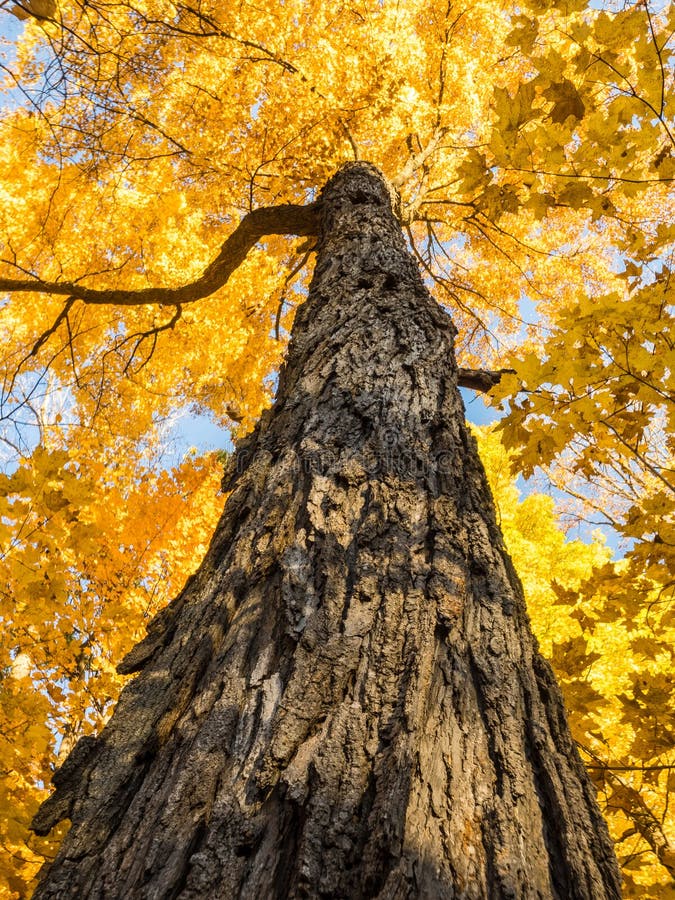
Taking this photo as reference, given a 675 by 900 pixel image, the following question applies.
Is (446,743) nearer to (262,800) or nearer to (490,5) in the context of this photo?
(262,800)

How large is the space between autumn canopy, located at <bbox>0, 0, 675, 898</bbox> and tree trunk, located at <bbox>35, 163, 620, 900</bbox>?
81 cm

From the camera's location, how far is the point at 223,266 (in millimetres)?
3959

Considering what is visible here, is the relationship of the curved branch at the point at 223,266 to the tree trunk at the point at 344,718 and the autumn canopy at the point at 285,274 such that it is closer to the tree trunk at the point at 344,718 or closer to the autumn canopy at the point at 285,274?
the autumn canopy at the point at 285,274

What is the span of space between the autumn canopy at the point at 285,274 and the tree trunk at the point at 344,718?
2.65 feet

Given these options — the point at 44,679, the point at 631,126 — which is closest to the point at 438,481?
the point at 631,126

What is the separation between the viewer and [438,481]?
1.42 metres

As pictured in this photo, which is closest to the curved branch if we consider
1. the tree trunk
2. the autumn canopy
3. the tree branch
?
the autumn canopy

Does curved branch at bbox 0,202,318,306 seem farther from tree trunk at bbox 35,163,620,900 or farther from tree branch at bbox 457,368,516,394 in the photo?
tree trunk at bbox 35,163,620,900

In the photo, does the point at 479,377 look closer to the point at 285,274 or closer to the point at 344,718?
the point at 344,718

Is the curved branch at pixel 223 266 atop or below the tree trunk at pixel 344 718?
atop

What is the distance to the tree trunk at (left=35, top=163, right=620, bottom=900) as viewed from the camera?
75 centimetres

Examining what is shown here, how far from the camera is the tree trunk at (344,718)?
0.75m

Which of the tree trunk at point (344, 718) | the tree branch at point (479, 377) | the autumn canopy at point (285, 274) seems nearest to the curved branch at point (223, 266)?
the autumn canopy at point (285, 274)

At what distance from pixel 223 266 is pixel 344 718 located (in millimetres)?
3719
